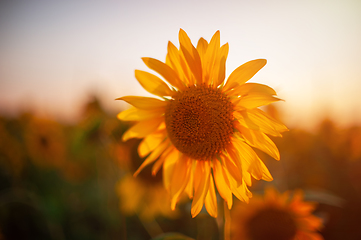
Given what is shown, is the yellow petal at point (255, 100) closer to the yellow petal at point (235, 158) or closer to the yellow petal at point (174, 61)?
the yellow petal at point (235, 158)

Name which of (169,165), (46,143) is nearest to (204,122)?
(169,165)

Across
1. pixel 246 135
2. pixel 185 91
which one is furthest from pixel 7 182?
pixel 246 135

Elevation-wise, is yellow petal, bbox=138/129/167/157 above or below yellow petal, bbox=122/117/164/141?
below

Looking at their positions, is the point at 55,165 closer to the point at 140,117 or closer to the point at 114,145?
the point at 114,145

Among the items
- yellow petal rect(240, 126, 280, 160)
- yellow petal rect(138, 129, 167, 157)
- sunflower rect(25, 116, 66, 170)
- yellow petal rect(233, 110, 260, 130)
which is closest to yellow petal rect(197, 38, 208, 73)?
yellow petal rect(233, 110, 260, 130)

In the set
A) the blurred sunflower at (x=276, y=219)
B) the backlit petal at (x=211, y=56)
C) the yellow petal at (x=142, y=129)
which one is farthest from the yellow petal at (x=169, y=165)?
the blurred sunflower at (x=276, y=219)

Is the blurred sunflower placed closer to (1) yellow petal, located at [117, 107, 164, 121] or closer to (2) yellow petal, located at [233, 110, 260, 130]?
(2) yellow petal, located at [233, 110, 260, 130]
